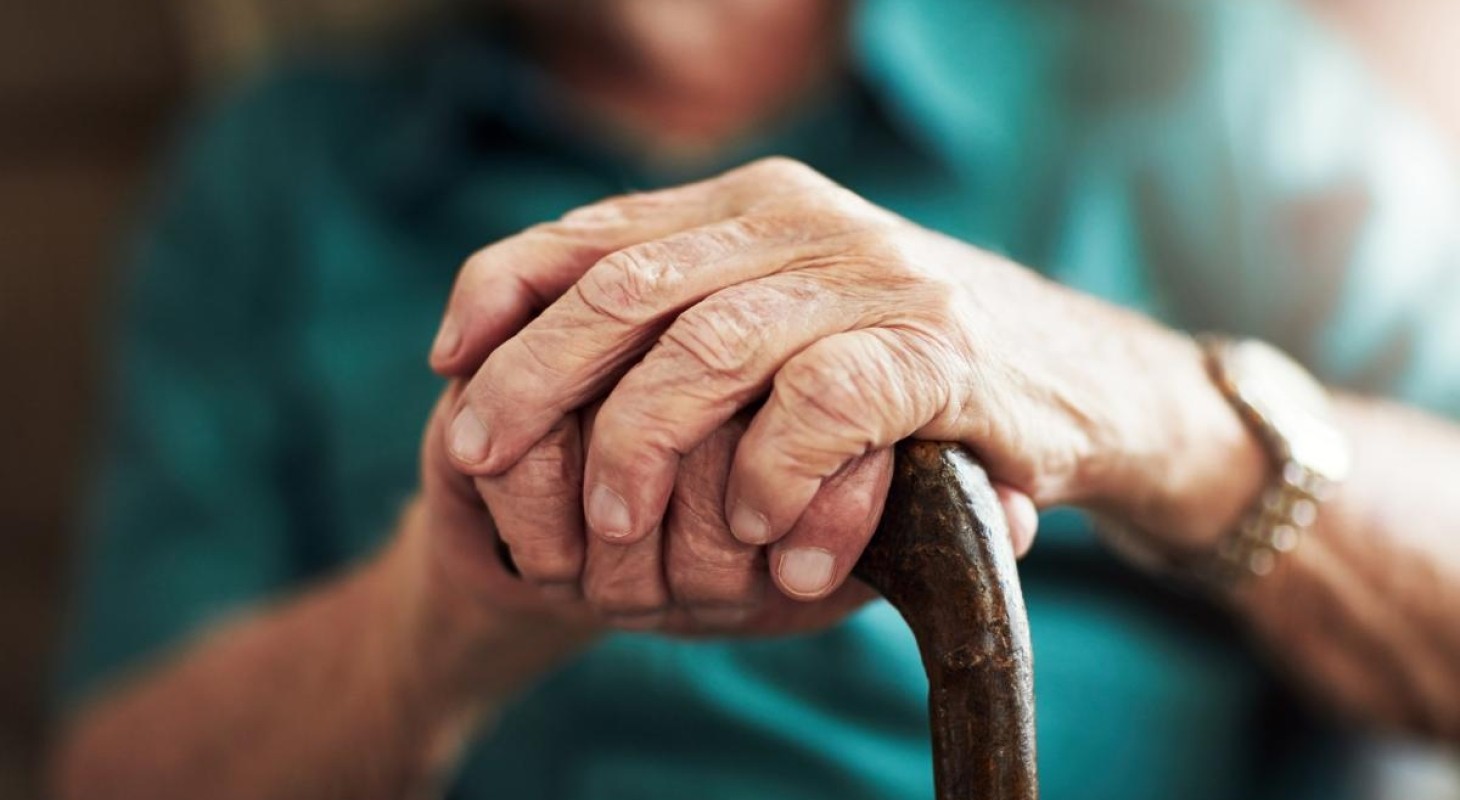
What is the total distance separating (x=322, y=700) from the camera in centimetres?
87

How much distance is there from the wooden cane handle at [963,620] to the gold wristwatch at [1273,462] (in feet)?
0.76

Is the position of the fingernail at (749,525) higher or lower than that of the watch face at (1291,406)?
higher

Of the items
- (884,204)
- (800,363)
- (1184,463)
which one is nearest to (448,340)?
(800,363)

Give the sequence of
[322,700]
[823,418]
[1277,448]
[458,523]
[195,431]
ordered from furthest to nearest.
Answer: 1. [195,431]
2. [322,700]
3. [1277,448]
4. [458,523]
5. [823,418]

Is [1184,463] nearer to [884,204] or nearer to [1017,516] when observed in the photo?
[1017,516]

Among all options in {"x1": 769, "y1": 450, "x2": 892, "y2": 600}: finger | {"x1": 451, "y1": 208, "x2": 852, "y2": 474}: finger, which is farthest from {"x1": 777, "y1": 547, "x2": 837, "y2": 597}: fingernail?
{"x1": 451, "y1": 208, "x2": 852, "y2": 474}: finger

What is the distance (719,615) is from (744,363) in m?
0.13

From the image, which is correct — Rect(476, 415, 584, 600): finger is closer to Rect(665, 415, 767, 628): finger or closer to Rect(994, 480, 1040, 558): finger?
Rect(665, 415, 767, 628): finger

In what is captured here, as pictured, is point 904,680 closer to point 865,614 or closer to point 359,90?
point 865,614

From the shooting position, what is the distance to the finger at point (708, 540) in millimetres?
499

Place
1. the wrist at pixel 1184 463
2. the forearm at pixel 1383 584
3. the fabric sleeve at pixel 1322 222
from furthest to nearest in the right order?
the fabric sleeve at pixel 1322 222, the forearm at pixel 1383 584, the wrist at pixel 1184 463

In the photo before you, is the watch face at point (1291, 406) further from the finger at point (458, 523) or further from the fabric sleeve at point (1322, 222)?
the finger at point (458, 523)

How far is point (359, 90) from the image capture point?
3.81 ft

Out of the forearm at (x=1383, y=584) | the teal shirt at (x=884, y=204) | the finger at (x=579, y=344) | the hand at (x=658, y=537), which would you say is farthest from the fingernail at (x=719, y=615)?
the forearm at (x=1383, y=584)
